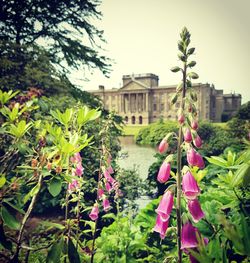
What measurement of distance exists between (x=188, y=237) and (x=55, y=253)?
72cm

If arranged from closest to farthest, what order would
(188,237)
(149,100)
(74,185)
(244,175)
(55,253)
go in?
(244,175) → (188,237) → (55,253) → (74,185) → (149,100)

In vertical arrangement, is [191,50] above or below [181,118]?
above

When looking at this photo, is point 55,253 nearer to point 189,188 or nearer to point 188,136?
point 189,188

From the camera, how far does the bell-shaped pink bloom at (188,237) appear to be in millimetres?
1178

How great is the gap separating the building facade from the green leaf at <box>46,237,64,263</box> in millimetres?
44492

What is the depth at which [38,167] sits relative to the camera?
1584 mm

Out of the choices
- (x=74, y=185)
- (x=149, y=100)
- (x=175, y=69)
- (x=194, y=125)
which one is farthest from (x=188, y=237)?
(x=149, y=100)

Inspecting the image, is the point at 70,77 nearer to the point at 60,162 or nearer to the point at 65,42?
the point at 65,42

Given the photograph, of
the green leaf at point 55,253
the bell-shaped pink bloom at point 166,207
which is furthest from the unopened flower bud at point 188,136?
the green leaf at point 55,253

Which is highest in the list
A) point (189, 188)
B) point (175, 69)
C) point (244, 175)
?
point (175, 69)

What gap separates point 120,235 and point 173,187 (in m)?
1.60

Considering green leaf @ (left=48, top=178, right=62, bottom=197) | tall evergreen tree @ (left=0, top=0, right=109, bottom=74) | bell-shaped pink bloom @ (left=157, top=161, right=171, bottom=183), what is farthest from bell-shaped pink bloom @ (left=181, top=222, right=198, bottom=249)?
tall evergreen tree @ (left=0, top=0, right=109, bottom=74)

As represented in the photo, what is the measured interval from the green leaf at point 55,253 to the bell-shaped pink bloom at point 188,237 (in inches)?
26.4

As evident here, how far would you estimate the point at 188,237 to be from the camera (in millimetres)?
1189
